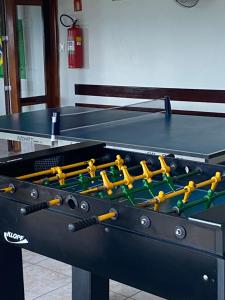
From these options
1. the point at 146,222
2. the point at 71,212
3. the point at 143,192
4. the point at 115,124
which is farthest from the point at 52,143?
the point at 146,222

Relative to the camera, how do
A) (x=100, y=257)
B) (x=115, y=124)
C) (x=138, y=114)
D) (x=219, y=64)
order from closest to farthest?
(x=100, y=257), (x=115, y=124), (x=138, y=114), (x=219, y=64)

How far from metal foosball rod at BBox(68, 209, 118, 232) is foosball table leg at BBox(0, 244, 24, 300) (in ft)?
3.23

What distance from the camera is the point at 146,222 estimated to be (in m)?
1.78

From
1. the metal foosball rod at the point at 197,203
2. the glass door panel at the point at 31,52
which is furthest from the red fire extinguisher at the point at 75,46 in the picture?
the metal foosball rod at the point at 197,203

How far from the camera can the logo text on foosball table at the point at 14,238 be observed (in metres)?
2.23

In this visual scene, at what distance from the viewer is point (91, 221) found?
5.87ft

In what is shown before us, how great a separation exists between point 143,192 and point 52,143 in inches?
77.3

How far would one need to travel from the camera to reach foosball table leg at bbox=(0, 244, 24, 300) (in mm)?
2721

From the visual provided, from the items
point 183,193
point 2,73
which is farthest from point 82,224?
point 2,73

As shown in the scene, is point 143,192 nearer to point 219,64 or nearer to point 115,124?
point 115,124

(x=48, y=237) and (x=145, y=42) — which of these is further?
(x=145, y=42)

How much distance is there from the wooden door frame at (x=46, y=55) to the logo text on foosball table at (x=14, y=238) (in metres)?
5.09

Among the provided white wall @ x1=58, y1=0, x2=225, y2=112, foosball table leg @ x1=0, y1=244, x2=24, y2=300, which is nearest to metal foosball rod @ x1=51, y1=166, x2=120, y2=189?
foosball table leg @ x1=0, y1=244, x2=24, y2=300

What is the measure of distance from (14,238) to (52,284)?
4.03 ft
